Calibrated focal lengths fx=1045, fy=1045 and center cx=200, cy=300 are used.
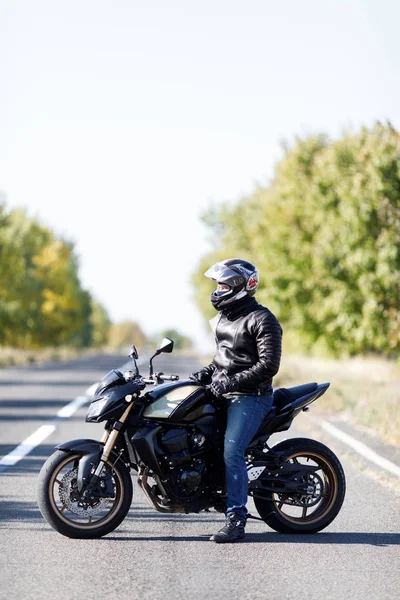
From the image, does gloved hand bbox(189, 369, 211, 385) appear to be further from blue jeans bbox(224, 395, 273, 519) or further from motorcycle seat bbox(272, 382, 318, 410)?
motorcycle seat bbox(272, 382, 318, 410)

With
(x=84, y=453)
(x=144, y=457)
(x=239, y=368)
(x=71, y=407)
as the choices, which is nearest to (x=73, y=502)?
(x=84, y=453)

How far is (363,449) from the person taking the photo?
12.5 metres

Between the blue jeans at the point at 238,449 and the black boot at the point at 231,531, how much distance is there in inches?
1.6

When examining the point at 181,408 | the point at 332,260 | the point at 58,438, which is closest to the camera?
the point at 181,408

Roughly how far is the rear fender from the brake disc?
54mm

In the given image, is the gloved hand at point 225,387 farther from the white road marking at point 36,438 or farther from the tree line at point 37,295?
the tree line at point 37,295

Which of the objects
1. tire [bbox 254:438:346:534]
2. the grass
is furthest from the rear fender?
the grass

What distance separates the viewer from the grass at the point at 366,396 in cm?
1490

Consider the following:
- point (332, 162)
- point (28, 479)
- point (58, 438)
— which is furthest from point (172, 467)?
point (332, 162)

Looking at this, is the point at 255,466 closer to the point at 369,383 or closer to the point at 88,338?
the point at 369,383

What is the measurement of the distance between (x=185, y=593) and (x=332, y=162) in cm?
3109

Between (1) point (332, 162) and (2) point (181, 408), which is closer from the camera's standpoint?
(2) point (181, 408)

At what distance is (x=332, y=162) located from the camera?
118ft

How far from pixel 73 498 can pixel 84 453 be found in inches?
12.5
